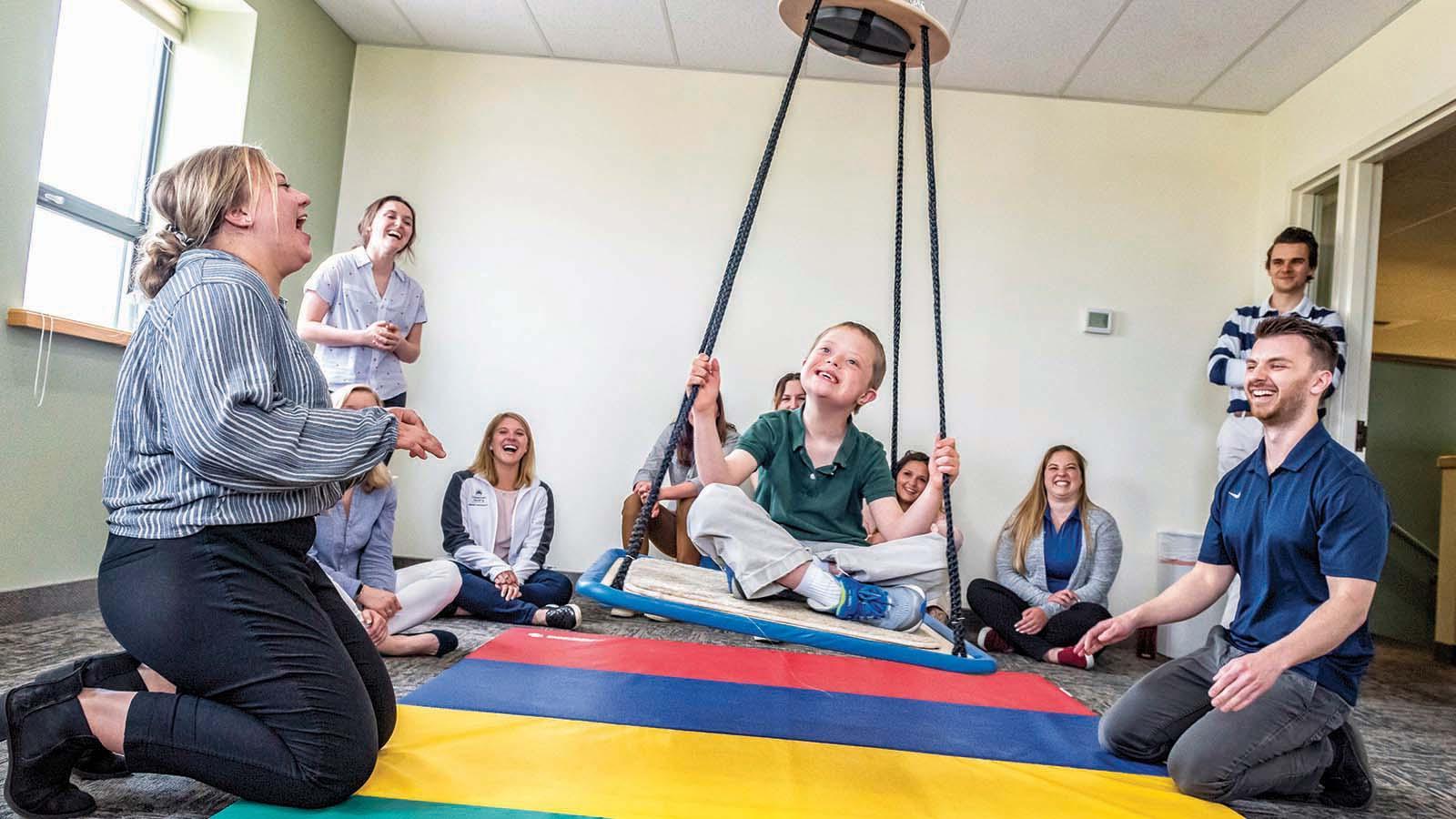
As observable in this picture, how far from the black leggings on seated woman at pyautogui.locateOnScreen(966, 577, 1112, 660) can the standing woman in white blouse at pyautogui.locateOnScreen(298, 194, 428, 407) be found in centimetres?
251

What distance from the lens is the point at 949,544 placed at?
2.17 m

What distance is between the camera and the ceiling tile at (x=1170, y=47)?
4.03 metres

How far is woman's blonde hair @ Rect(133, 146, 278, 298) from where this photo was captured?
1720mm

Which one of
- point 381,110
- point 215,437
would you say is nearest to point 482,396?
point 381,110

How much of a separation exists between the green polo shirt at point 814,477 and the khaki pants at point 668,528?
165 centimetres

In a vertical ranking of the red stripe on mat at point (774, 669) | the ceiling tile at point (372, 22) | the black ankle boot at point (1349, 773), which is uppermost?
the ceiling tile at point (372, 22)

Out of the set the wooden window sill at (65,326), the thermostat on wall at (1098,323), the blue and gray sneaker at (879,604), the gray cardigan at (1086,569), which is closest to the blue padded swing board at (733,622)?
the blue and gray sneaker at (879,604)

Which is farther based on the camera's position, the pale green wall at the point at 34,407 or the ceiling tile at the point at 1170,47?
the ceiling tile at the point at 1170,47

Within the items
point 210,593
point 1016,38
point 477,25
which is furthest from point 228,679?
point 1016,38

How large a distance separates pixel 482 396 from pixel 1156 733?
11.8ft

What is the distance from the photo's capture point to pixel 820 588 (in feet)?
6.80

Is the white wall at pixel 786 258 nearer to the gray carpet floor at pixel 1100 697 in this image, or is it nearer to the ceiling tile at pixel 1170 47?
the ceiling tile at pixel 1170 47

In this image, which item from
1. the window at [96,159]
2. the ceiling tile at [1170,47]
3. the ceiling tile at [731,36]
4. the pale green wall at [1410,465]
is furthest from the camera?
the pale green wall at [1410,465]

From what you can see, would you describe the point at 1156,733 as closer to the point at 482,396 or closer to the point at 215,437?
the point at 215,437
